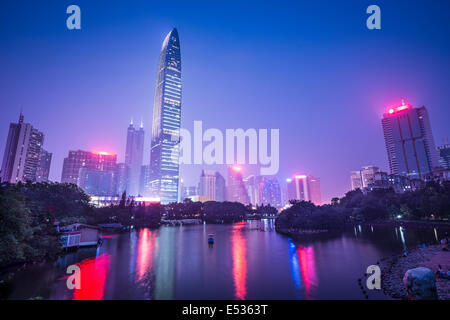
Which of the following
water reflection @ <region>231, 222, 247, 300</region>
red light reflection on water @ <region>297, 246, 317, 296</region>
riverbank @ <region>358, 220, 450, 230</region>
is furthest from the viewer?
riverbank @ <region>358, 220, 450, 230</region>

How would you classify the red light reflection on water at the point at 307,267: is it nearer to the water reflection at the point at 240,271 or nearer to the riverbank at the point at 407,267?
the water reflection at the point at 240,271

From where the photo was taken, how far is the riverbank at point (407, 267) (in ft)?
60.9

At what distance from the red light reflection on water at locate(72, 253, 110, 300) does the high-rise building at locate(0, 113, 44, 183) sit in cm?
14904

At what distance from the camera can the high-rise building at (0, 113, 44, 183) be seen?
474 ft

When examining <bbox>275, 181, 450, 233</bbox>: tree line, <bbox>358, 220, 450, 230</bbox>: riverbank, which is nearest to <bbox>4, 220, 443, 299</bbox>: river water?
<bbox>275, 181, 450, 233</bbox>: tree line

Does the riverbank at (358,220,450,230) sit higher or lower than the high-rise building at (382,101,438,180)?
lower

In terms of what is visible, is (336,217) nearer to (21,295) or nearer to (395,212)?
(395,212)

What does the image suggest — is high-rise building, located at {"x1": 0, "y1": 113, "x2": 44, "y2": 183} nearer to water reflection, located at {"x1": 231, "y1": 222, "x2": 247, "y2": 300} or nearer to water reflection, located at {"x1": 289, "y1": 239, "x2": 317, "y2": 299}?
water reflection, located at {"x1": 231, "y1": 222, "x2": 247, "y2": 300}

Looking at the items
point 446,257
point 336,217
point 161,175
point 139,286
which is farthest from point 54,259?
point 161,175

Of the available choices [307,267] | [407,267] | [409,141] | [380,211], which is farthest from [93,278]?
[409,141]

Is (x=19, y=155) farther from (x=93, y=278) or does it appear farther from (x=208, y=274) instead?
(x=208, y=274)

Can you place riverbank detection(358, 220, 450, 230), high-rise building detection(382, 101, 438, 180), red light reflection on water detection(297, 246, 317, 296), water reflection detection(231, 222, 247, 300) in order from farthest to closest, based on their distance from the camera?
1. high-rise building detection(382, 101, 438, 180)
2. riverbank detection(358, 220, 450, 230)
3. red light reflection on water detection(297, 246, 317, 296)
4. water reflection detection(231, 222, 247, 300)

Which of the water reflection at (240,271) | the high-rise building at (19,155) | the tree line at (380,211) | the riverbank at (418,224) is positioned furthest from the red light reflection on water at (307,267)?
the high-rise building at (19,155)
